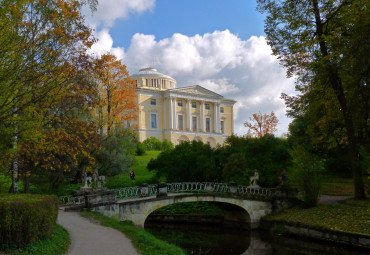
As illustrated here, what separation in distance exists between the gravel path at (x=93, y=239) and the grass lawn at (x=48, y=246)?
0.22 meters

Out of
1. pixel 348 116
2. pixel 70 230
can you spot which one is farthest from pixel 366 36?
pixel 70 230

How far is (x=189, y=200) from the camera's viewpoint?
21625 mm

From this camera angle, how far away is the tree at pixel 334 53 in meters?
18.6

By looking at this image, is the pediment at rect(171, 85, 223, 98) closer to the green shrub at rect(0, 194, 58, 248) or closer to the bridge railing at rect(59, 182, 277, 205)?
the bridge railing at rect(59, 182, 277, 205)

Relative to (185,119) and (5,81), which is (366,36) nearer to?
(5,81)

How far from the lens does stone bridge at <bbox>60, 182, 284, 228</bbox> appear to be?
18.7 metres

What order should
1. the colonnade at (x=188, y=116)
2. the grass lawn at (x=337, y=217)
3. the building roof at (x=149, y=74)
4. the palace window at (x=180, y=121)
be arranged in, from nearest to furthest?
the grass lawn at (x=337, y=217)
the colonnade at (x=188, y=116)
the palace window at (x=180, y=121)
the building roof at (x=149, y=74)

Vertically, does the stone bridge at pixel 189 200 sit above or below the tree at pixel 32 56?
below

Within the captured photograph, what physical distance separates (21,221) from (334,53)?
1591 cm

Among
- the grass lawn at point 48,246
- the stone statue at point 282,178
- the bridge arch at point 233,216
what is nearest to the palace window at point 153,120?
the bridge arch at point 233,216

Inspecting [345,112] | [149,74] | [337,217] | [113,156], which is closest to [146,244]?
[337,217]

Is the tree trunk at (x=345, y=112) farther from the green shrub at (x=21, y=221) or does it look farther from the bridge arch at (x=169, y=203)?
the green shrub at (x=21, y=221)

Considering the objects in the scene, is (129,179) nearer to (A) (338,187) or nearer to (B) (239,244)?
(B) (239,244)

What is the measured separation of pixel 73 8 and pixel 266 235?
52.4 feet
